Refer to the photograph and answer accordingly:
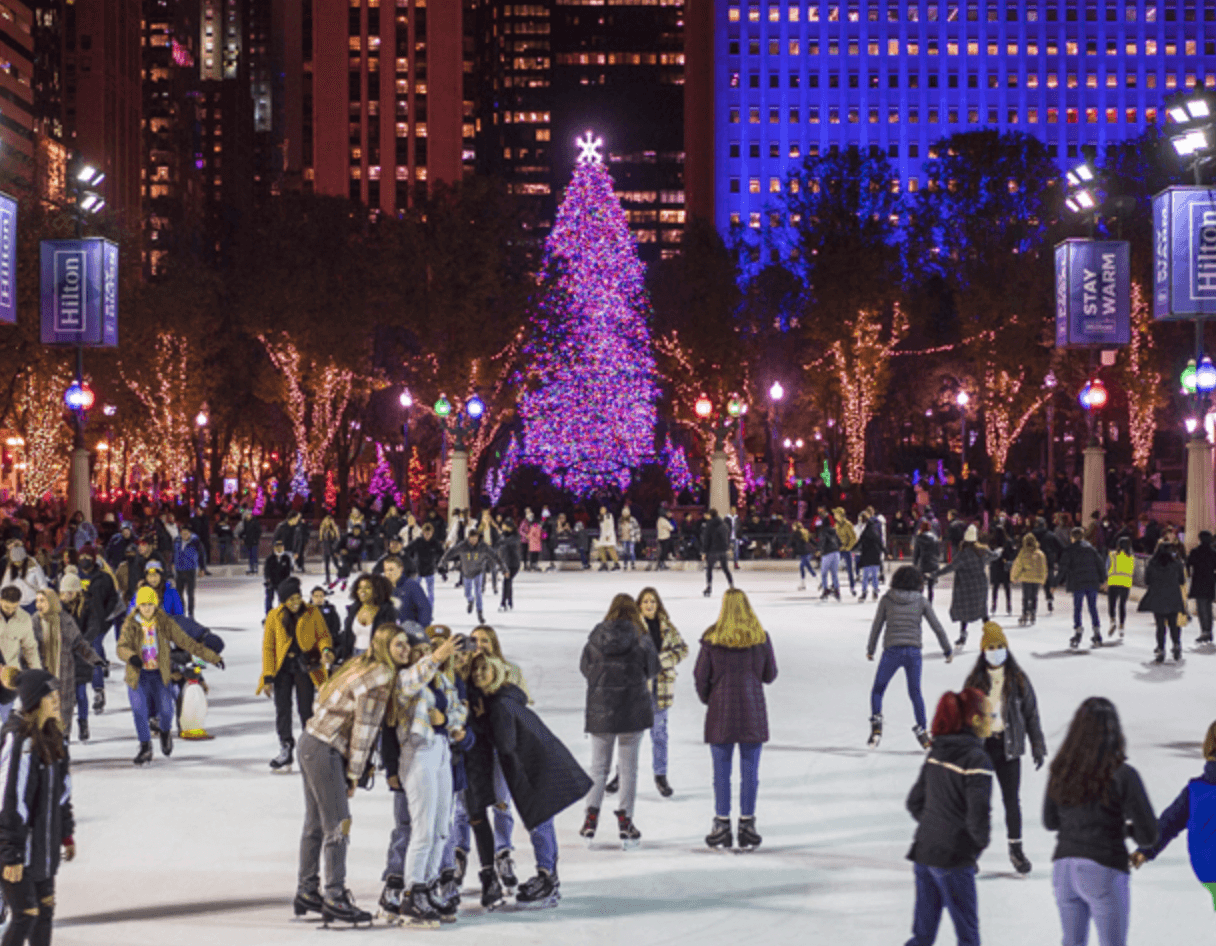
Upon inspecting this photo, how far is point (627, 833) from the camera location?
8.90 m

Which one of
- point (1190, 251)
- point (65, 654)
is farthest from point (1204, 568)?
point (65, 654)

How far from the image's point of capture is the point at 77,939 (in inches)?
277

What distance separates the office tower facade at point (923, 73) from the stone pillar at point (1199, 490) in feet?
361

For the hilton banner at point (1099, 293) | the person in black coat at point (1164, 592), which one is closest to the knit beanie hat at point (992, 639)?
the person in black coat at point (1164, 592)

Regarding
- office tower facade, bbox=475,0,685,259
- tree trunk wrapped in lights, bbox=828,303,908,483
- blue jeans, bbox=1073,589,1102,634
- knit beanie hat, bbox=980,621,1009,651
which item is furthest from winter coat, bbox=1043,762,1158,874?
office tower facade, bbox=475,0,685,259

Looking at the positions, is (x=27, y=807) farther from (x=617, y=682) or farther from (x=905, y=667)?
(x=905, y=667)

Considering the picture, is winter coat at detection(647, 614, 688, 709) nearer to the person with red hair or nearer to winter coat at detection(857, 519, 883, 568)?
the person with red hair

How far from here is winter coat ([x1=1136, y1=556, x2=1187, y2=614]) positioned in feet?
57.2

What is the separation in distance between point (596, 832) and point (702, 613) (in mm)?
14602

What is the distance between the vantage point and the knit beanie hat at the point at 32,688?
6004 millimetres

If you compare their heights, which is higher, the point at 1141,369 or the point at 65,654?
the point at 1141,369

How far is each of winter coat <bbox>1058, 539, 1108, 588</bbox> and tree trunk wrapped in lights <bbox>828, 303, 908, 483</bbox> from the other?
31599 mm

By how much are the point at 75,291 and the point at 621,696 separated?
2106 centimetres

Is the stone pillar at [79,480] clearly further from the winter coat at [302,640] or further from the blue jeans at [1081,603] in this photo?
the winter coat at [302,640]
